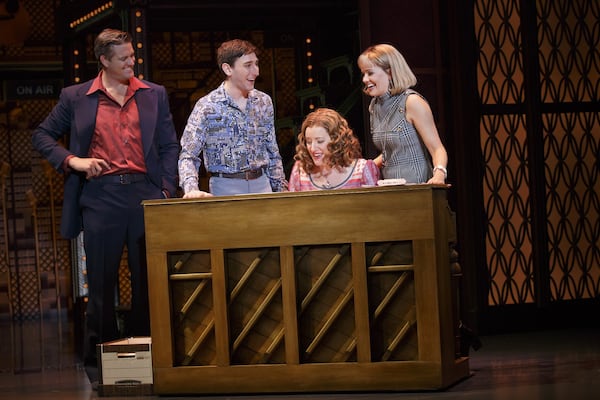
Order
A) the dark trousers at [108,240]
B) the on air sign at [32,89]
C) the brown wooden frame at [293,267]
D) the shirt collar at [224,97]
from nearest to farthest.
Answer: the brown wooden frame at [293,267] < the shirt collar at [224,97] < the dark trousers at [108,240] < the on air sign at [32,89]

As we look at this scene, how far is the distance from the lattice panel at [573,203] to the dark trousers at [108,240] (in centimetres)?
338

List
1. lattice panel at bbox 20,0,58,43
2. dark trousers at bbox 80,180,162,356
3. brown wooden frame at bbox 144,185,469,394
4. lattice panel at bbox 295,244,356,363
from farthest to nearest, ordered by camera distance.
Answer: lattice panel at bbox 20,0,58,43, dark trousers at bbox 80,180,162,356, lattice panel at bbox 295,244,356,363, brown wooden frame at bbox 144,185,469,394

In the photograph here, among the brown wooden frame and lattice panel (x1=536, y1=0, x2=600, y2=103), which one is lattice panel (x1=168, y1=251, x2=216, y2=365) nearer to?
the brown wooden frame

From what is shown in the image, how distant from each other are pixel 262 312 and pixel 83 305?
4064 millimetres

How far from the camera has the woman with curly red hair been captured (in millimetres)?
5758

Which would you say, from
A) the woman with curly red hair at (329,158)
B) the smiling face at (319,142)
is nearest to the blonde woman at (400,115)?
the woman with curly red hair at (329,158)

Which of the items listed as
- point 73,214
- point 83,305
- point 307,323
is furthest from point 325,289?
point 83,305

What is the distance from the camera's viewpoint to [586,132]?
339 inches

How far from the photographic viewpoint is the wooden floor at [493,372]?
5.36 m

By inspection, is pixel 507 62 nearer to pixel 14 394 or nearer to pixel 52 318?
pixel 14 394

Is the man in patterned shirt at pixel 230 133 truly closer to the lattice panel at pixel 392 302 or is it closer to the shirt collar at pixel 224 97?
the shirt collar at pixel 224 97

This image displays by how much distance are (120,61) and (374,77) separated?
1328mm

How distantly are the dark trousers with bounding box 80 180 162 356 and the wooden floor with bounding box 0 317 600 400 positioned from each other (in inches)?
14.5

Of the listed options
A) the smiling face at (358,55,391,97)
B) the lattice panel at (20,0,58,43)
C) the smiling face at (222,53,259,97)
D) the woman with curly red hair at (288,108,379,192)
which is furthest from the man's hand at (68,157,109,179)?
the lattice panel at (20,0,58,43)
